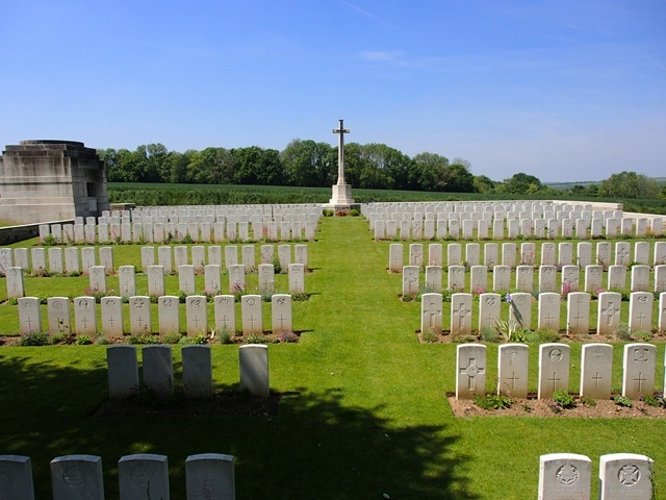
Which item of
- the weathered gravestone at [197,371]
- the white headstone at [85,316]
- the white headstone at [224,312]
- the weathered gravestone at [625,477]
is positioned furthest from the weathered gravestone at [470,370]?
the white headstone at [85,316]

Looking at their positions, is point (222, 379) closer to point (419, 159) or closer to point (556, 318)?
point (556, 318)

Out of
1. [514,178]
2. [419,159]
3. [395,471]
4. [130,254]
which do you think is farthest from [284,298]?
[514,178]

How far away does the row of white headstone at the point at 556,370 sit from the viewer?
6.58 m

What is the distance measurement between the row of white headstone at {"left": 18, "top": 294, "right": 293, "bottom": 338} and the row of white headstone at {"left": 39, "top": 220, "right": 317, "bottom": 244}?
12.1 m

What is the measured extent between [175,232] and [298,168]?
194 ft

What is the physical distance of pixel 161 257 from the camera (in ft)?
48.6

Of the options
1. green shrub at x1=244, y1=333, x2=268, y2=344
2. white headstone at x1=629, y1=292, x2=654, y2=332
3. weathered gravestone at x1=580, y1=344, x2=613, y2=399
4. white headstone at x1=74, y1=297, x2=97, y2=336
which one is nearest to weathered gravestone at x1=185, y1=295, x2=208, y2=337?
green shrub at x1=244, y1=333, x2=268, y2=344

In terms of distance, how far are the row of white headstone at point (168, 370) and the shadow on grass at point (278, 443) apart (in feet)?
1.31

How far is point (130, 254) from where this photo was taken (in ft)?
62.2

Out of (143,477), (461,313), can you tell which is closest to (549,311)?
(461,313)

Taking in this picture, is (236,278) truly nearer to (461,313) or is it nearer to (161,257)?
(161,257)

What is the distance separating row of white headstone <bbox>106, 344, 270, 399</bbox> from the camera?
6.73 meters

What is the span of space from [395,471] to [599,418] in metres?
2.77

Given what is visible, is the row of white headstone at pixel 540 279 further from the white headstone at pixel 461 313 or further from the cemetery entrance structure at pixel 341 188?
the cemetery entrance structure at pixel 341 188
